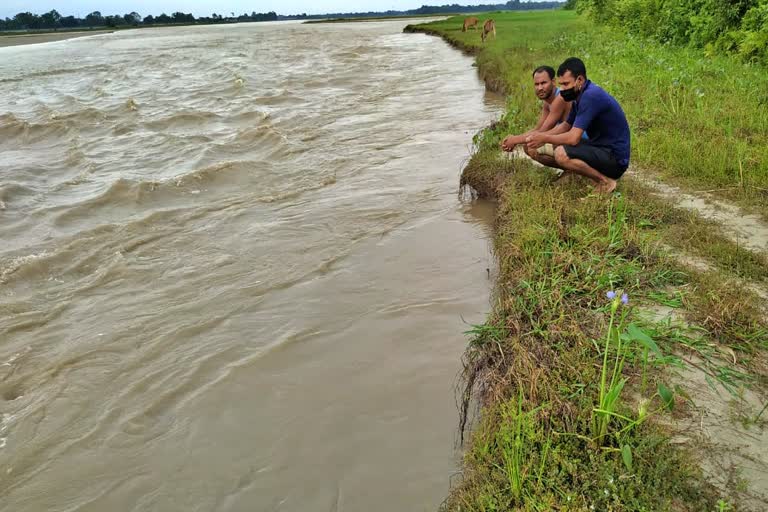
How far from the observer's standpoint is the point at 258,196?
707 cm

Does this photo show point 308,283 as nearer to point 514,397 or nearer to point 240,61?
point 514,397

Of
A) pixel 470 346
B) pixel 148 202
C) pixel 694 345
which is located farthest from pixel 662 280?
pixel 148 202

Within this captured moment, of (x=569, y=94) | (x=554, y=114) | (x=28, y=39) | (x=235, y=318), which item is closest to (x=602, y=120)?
(x=569, y=94)

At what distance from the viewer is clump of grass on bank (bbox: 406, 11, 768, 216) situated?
4984 millimetres

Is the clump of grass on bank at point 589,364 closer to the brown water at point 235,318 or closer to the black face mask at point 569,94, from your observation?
the brown water at point 235,318

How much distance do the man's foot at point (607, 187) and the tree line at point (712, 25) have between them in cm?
634

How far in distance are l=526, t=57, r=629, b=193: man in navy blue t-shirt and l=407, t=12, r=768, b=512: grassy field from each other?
10.6 inches

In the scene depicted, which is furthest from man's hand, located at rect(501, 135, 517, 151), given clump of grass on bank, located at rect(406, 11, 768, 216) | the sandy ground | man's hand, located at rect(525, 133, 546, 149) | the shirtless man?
the sandy ground

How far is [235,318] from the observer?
13.8 ft

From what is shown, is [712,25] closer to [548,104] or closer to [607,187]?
[548,104]

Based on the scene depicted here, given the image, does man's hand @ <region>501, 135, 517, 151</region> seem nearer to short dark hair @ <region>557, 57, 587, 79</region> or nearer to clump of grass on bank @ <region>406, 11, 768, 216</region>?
short dark hair @ <region>557, 57, 587, 79</region>

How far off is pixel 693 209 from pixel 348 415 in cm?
347

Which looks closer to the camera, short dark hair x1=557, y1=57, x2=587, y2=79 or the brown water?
the brown water

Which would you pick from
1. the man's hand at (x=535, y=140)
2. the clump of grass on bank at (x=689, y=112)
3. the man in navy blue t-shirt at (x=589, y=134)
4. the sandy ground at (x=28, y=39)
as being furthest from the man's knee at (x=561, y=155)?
the sandy ground at (x=28, y=39)
